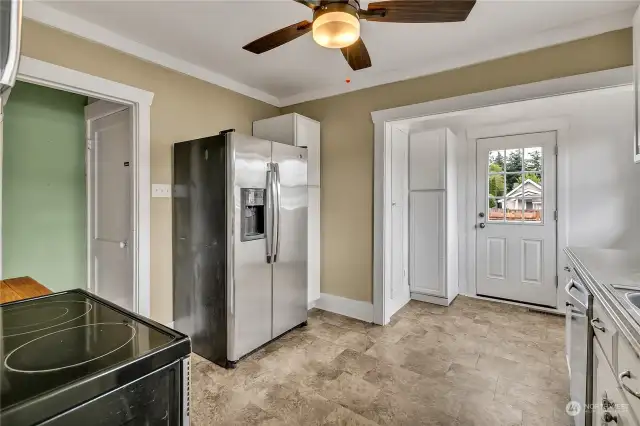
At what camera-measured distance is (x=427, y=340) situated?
9.36 ft

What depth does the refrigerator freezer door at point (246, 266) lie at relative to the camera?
2381 millimetres

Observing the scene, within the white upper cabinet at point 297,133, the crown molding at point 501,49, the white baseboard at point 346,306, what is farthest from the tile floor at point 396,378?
the crown molding at point 501,49

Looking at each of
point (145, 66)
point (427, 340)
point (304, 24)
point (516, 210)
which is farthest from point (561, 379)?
point (145, 66)

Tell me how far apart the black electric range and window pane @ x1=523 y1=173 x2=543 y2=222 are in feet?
13.2

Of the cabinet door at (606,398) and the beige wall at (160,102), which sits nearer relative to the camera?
the cabinet door at (606,398)

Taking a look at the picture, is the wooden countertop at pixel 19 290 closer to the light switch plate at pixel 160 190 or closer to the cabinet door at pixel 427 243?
the light switch plate at pixel 160 190

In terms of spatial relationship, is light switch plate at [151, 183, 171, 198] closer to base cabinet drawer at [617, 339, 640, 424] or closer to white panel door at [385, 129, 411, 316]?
white panel door at [385, 129, 411, 316]

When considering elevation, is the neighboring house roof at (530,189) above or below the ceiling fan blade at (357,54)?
below

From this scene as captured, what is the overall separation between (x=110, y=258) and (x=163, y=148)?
1078mm

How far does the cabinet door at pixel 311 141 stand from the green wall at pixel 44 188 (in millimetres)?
2153

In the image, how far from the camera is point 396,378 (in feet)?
7.37

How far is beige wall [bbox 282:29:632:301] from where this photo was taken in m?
2.72

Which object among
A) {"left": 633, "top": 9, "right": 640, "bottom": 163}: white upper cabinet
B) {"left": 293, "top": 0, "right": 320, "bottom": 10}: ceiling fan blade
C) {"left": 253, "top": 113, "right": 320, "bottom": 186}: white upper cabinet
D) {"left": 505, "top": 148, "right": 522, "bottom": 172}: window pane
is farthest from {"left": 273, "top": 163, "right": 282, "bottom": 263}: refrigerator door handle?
{"left": 505, "top": 148, "right": 522, "bottom": 172}: window pane

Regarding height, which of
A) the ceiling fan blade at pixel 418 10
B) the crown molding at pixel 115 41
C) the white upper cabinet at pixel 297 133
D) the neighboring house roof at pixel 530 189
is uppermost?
the crown molding at pixel 115 41
